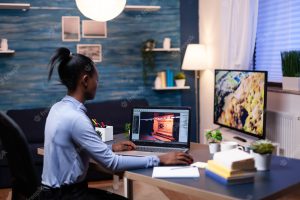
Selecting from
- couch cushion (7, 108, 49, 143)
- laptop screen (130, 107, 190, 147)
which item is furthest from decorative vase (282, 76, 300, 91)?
couch cushion (7, 108, 49, 143)

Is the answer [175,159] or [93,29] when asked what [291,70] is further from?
[93,29]

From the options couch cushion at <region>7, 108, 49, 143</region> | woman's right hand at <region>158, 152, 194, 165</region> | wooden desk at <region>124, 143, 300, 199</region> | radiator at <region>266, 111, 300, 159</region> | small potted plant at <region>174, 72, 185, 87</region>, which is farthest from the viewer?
small potted plant at <region>174, 72, 185, 87</region>

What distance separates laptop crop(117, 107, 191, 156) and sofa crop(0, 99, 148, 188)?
1745mm

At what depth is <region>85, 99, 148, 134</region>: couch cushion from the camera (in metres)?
4.49

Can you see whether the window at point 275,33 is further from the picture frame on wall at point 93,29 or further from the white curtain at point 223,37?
the picture frame on wall at point 93,29

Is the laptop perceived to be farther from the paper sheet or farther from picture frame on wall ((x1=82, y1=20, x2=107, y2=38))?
picture frame on wall ((x1=82, y1=20, x2=107, y2=38))

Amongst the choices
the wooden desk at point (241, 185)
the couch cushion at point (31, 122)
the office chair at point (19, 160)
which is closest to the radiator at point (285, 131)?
the wooden desk at point (241, 185)

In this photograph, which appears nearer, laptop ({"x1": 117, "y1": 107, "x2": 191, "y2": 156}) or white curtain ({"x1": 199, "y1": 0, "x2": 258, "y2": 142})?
laptop ({"x1": 117, "y1": 107, "x2": 191, "y2": 156})

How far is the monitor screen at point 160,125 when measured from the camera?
2.35 m

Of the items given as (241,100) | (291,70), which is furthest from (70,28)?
(291,70)

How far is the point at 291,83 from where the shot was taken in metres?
3.35

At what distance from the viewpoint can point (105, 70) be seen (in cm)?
480

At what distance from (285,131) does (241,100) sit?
45 centimetres

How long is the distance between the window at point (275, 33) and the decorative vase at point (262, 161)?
1985 millimetres
